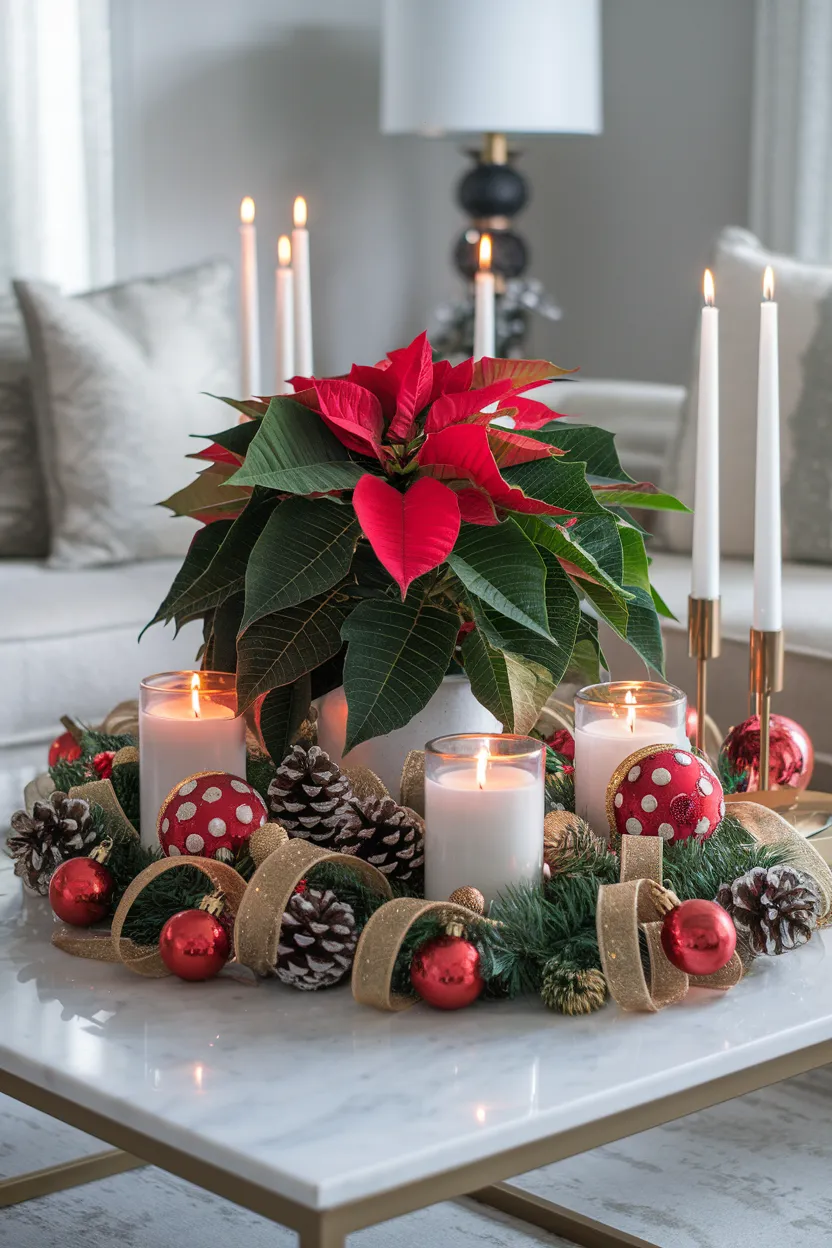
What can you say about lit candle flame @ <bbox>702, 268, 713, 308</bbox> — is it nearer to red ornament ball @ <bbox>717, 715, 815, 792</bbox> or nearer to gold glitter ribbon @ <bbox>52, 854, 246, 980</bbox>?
red ornament ball @ <bbox>717, 715, 815, 792</bbox>

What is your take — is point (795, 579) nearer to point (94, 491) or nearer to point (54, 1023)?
point (94, 491)

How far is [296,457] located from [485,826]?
0.28 metres

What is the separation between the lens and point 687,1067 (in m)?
0.76

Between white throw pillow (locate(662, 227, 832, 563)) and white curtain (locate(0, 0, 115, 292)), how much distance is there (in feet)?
5.04

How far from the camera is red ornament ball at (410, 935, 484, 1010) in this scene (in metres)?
0.82

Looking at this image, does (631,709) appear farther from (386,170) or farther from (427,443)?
(386,170)

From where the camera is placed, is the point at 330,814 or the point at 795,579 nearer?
the point at 330,814

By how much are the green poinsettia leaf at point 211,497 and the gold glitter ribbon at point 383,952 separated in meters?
0.39

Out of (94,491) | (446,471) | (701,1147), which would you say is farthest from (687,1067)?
(94,491)

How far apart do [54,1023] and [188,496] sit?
0.48 meters

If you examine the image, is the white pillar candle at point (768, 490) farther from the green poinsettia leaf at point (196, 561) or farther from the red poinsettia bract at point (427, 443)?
the green poinsettia leaf at point (196, 561)

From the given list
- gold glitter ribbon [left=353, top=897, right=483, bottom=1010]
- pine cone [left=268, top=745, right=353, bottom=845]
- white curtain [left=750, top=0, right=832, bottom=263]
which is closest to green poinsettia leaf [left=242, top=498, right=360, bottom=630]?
pine cone [left=268, top=745, right=353, bottom=845]

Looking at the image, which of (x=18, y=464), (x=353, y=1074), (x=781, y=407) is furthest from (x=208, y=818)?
(x=18, y=464)

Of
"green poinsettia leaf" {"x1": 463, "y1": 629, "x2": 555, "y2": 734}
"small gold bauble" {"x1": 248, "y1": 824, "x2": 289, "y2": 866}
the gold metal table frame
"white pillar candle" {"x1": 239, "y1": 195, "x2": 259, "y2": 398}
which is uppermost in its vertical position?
"white pillar candle" {"x1": 239, "y1": 195, "x2": 259, "y2": 398}
